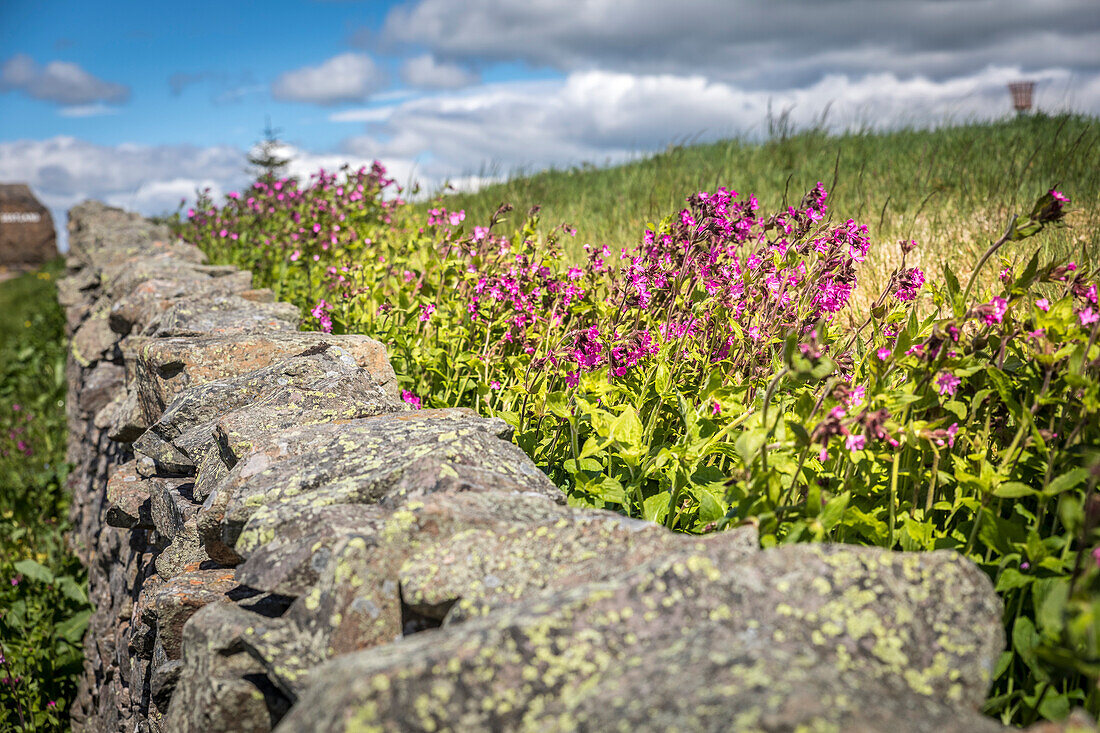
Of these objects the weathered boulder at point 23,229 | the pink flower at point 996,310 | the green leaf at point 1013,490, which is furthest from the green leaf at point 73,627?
the weathered boulder at point 23,229

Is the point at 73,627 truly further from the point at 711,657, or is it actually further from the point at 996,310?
the point at 996,310

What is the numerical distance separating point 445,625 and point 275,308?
3.32m

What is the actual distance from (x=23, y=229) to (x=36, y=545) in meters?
20.0

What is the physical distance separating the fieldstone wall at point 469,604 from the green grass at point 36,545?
92.3 inches

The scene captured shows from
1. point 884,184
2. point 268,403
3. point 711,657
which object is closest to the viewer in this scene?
point 711,657

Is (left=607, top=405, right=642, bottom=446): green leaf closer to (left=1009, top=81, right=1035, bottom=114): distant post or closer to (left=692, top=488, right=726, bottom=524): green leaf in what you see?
(left=692, top=488, right=726, bottom=524): green leaf

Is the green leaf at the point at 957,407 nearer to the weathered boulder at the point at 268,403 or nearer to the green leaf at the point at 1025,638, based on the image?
the green leaf at the point at 1025,638

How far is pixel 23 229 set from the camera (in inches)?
890

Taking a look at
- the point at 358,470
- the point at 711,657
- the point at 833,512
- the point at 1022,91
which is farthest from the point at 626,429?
the point at 1022,91

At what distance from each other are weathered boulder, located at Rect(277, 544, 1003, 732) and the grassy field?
6.62 feet

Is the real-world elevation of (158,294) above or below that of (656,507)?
above

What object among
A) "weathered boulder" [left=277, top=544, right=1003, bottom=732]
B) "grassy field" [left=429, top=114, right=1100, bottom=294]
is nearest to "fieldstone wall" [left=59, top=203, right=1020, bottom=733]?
"weathered boulder" [left=277, top=544, right=1003, bottom=732]

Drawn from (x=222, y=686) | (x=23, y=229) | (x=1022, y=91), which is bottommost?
(x=222, y=686)

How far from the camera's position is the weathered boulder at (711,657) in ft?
4.08
